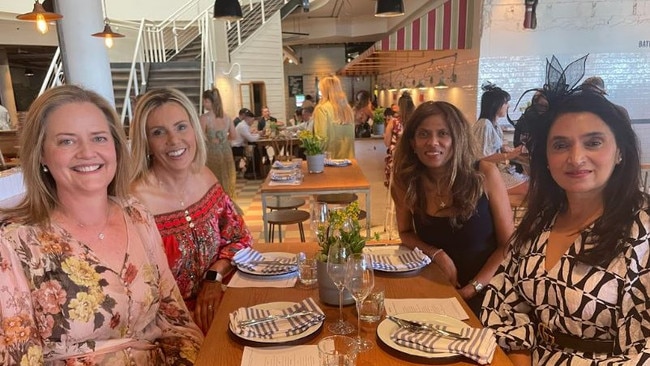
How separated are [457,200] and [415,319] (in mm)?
906

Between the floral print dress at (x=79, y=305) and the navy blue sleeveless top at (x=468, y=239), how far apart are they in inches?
48.7

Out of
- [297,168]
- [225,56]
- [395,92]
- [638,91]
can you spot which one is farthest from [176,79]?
[638,91]

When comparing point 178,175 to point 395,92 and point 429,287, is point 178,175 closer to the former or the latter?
point 429,287

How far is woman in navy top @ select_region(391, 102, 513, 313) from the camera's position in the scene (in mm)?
2234

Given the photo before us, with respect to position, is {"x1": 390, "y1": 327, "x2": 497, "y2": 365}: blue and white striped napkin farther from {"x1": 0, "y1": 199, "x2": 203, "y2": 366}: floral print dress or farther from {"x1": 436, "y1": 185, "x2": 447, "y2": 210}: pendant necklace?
{"x1": 436, "y1": 185, "x2": 447, "y2": 210}: pendant necklace

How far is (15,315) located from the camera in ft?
4.34

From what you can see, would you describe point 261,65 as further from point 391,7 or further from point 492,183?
point 492,183

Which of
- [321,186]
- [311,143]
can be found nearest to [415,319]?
[321,186]

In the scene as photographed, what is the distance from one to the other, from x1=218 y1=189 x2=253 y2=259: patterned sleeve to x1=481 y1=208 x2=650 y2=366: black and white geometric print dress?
3.87ft

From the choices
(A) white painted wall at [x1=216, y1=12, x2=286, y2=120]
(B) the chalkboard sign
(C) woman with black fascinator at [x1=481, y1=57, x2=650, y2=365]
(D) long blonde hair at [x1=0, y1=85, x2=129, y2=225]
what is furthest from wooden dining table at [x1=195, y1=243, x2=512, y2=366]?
(B) the chalkboard sign

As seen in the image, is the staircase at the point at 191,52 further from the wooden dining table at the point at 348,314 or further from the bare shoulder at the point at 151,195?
the wooden dining table at the point at 348,314

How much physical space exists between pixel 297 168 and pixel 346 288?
2.88 metres

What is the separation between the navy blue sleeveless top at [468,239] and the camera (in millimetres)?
2242

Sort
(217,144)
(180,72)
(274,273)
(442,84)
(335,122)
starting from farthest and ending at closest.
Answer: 1. (180,72)
2. (442,84)
3. (217,144)
4. (335,122)
5. (274,273)
